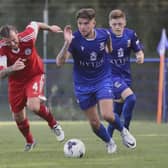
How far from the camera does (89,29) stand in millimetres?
9688

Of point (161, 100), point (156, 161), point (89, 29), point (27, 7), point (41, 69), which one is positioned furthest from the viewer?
point (27, 7)

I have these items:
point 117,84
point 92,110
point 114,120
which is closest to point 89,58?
point 92,110

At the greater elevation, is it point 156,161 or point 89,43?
point 89,43

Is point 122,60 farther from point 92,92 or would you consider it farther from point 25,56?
point 25,56

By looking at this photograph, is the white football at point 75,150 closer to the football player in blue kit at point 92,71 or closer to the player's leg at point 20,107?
the football player in blue kit at point 92,71

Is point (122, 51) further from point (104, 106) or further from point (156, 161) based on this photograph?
point (156, 161)

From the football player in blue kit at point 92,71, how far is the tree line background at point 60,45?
33.9ft

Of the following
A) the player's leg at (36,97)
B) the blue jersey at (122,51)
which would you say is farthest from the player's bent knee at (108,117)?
the blue jersey at (122,51)

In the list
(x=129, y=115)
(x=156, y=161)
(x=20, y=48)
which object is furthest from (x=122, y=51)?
(x=156, y=161)

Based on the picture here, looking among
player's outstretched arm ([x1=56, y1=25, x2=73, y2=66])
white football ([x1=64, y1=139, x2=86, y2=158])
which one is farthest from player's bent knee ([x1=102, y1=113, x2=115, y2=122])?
player's outstretched arm ([x1=56, y1=25, x2=73, y2=66])

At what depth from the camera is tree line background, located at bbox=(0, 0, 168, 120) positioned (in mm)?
20500

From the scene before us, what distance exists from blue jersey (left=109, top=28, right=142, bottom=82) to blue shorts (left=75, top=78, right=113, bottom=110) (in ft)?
4.08

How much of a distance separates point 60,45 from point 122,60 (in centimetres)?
1030

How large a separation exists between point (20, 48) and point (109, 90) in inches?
56.5
